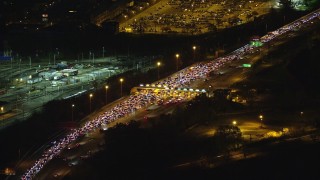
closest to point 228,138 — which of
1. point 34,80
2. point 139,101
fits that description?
point 139,101

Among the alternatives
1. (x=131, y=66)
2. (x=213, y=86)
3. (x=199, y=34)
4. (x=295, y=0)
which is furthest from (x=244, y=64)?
(x=295, y=0)

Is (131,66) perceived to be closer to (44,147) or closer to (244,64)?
(244,64)

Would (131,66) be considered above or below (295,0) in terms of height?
below

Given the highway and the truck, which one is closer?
the highway

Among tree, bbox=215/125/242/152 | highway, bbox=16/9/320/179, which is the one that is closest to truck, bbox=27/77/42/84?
highway, bbox=16/9/320/179

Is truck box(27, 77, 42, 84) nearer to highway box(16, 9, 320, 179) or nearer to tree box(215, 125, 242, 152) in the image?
highway box(16, 9, 320, 179)

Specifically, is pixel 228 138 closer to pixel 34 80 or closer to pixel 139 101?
pixel 139 101

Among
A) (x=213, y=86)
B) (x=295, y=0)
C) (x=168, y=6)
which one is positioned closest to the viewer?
(x=213, y=86)

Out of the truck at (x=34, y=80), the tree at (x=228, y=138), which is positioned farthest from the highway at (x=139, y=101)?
the truck at (x=34, y=80)
